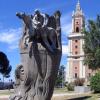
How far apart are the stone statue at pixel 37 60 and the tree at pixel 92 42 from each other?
30.6 m

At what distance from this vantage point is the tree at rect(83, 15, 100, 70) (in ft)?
149

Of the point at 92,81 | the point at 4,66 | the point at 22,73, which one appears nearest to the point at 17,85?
the point at 22,73

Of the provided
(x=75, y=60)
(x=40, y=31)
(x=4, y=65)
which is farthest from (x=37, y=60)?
(x=75, y=60)

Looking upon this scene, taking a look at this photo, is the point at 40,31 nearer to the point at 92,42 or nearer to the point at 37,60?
the point at 37,60

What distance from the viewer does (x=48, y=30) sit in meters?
14.5

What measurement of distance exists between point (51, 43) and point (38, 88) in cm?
165

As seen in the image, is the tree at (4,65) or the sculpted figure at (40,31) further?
the tree at (4,65)

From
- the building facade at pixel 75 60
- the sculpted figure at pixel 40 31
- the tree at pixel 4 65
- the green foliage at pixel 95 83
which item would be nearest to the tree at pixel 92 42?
the green foliage at pixel 95 83

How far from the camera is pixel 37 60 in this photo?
1431cm

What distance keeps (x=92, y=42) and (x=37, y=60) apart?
3219 cm

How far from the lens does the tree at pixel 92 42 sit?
45.3m

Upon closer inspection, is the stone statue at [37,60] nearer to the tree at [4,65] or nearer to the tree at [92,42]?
the tree at [92,42]

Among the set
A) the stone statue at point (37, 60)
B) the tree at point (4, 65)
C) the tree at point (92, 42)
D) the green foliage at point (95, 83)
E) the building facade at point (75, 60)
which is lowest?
the stone statue at point (37, 60)

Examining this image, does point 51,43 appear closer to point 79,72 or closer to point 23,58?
point 23,58
